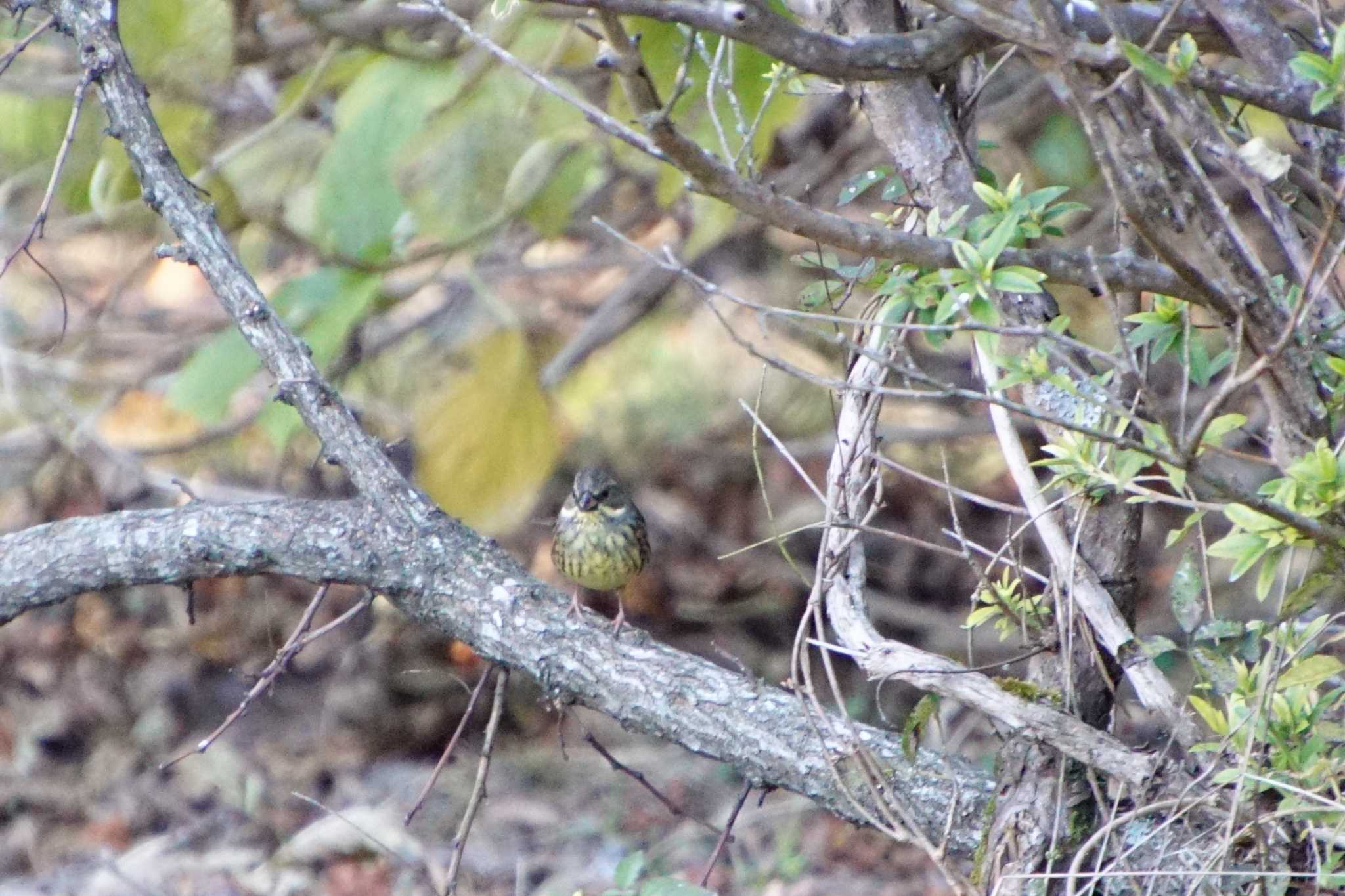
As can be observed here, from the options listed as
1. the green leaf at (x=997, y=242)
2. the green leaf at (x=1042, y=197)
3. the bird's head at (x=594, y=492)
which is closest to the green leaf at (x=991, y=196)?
the green leaf at (x=1042, y=197)

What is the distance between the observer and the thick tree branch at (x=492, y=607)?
8.18ft

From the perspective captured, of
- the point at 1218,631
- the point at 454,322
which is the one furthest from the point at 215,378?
the point at 454,322

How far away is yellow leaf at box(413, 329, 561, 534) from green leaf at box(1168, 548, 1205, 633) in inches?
84.8

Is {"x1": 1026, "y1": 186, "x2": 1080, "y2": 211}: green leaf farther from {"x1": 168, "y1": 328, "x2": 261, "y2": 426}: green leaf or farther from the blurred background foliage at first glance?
{"x1": 168, "y1": 328, "x2": 261, "y2": 426}: green leaf

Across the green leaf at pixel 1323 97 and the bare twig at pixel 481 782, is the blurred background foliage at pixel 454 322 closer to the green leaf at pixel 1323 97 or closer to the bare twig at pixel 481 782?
the bare twig at pixel 481 782

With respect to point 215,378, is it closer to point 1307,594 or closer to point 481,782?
point 481,782

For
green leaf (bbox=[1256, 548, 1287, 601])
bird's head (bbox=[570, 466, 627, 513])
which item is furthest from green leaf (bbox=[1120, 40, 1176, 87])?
bird's head (bbox=[570, 466, 627, 513])

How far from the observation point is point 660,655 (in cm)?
261

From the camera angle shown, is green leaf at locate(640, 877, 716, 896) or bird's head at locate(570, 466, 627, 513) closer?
green leaf at locate(640, 877, 716, 896)

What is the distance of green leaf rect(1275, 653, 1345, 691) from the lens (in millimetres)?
2068

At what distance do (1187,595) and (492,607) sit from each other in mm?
1206

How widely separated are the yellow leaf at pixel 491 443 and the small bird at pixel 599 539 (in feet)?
0.64

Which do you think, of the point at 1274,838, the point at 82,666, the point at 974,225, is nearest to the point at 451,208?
the point at 974,225

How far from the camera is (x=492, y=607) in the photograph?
2.64 meters
